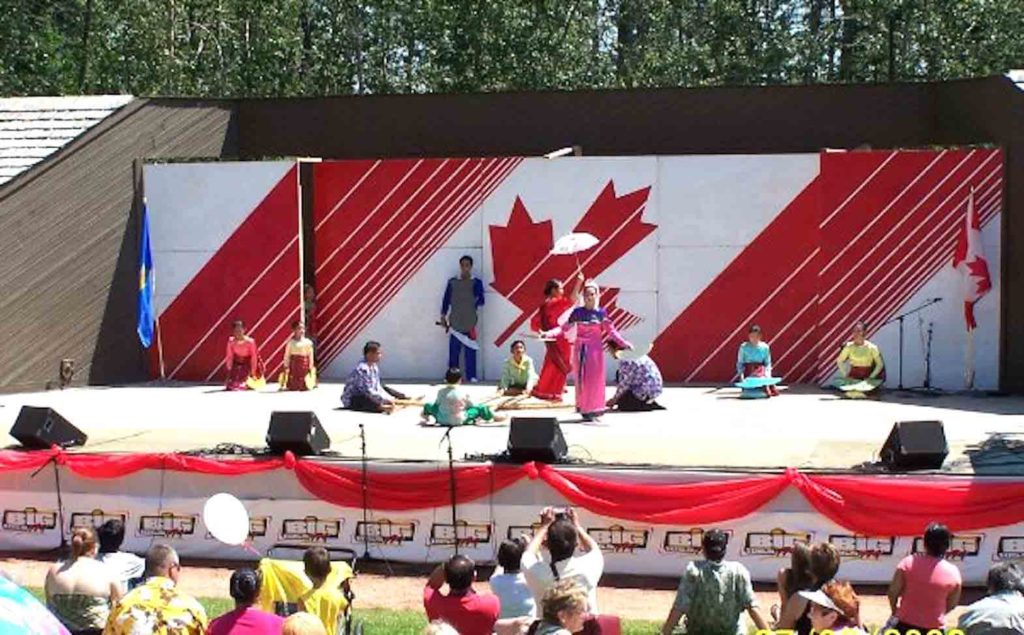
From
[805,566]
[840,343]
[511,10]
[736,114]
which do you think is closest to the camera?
[805,566]

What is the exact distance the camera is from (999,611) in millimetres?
7793

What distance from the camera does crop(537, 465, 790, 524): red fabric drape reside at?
42.2 ft

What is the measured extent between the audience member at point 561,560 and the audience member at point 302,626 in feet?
7.24

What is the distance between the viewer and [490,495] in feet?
44.1

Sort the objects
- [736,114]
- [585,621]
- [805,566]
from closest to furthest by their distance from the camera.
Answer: [585,621]
[805,566]
[736,114]

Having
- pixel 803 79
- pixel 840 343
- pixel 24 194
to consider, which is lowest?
pixel 840 343

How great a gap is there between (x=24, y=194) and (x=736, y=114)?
10165mm

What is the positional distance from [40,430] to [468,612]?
7.54 metres

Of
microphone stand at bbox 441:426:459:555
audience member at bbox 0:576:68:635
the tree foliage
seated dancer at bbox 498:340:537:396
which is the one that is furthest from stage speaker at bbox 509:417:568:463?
the tree foliage

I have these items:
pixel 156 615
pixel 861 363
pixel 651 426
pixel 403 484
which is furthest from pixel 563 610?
pixel 861 363

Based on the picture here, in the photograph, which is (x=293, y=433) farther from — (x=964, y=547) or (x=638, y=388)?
(x=638, y=388)

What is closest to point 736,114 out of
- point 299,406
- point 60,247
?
point 299,406

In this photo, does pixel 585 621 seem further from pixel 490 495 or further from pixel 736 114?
pixel 736 114

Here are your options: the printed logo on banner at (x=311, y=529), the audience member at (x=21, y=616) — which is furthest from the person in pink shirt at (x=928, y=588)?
the printed logo on banner at (x=311, y=529)
